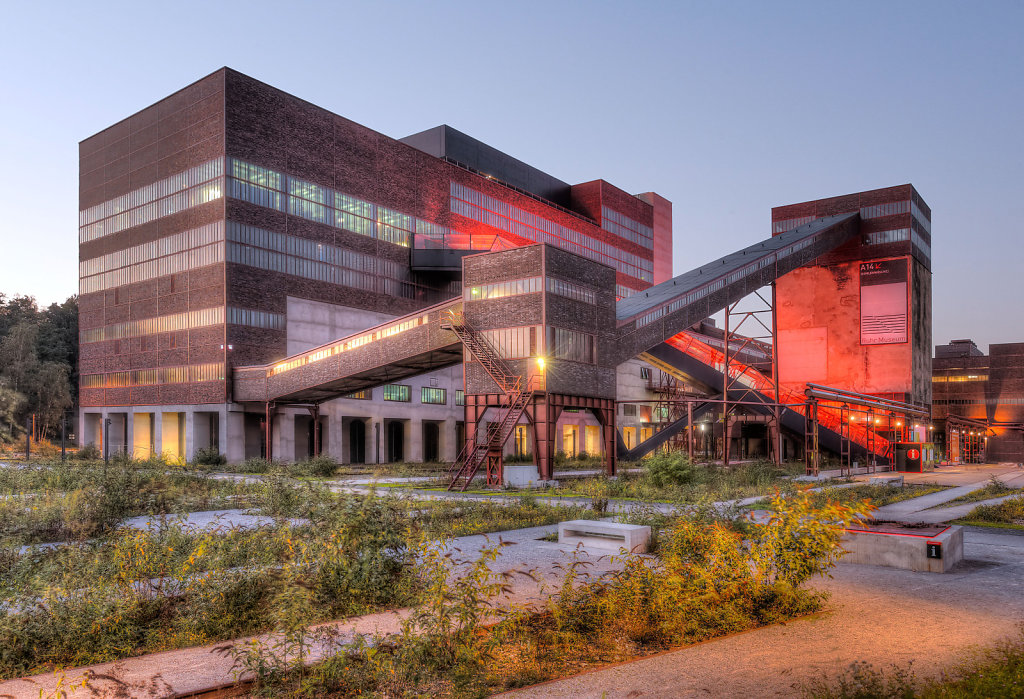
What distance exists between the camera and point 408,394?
63.5 metres

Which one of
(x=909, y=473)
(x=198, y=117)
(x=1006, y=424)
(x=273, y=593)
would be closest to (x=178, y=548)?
(x=273, y=593)

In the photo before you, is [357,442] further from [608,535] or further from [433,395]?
[608,535]

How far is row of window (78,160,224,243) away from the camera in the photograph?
53.6m

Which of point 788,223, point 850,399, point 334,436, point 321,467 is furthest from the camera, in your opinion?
point 788,223

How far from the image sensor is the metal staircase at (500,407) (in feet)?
104

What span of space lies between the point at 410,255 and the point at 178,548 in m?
55.4

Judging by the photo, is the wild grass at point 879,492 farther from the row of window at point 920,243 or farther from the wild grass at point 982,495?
the row of window at point 920,243

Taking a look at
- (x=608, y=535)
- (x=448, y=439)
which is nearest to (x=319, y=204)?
(x=448, y=439)

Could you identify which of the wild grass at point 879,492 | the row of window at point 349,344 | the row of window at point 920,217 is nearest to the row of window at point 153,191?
the row of window at point 349,344

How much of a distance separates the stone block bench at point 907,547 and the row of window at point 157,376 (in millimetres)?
47250

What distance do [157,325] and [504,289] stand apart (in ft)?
115

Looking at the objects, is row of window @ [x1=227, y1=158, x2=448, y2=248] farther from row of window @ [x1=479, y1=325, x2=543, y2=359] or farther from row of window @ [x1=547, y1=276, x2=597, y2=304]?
row of window @ [x1=547, y1=276, x2=597, y2=304]

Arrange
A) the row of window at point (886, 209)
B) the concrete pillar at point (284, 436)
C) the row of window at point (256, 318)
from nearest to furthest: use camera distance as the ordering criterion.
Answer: the row of window at point (256, 318) → the concrete pillar at point (284, 436) → the row of window at point (886, 209)

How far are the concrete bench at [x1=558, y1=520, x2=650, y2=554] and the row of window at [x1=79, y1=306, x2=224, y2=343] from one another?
1729 inches
